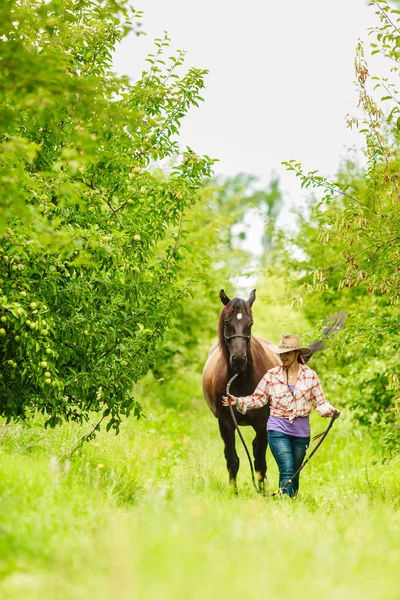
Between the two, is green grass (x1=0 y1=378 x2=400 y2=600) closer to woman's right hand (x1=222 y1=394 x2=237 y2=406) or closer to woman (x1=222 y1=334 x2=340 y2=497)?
woman (x1=222 y1=334 x2=340 y2=497)

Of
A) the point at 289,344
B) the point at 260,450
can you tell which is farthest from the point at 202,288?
the point at 289,344

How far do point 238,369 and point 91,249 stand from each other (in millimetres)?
2568

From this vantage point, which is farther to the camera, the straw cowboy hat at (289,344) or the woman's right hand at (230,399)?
the woman's right hand at (230,399)

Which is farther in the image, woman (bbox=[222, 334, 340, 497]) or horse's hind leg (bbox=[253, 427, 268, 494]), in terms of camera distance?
horse's hind leg (bbox=[253, 427, 268, 494])

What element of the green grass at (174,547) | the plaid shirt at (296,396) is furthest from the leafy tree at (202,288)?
the green grass at (174,547)

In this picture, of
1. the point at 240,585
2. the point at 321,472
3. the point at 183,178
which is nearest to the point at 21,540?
the point at 240,585

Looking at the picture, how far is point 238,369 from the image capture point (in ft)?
24.5

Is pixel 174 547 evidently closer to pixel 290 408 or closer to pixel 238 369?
pixel 290 408

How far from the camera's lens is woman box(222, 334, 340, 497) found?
267 inches

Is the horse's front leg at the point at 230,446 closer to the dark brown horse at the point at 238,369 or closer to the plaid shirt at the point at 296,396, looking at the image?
the dark brown horse at the point at 238,369

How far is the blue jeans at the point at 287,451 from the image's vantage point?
677cm

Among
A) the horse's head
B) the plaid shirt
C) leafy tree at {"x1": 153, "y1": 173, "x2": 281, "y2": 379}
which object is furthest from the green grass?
leafy tree at {"x1": 153, "y1": 173, "x2": 281, "y2": 379}

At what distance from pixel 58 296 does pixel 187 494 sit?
6.86 ft

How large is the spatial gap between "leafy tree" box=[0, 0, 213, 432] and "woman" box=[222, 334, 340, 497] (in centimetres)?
132
